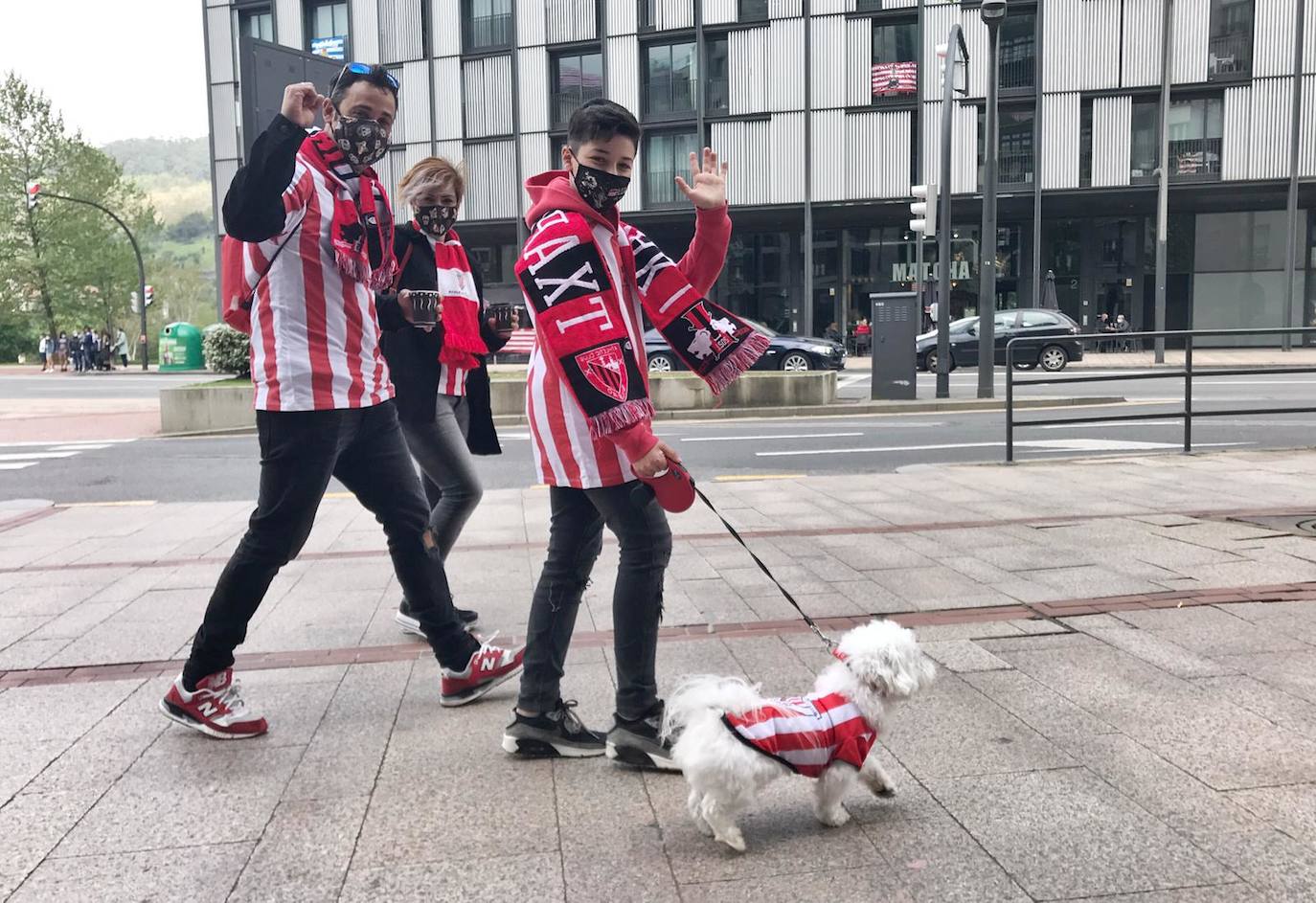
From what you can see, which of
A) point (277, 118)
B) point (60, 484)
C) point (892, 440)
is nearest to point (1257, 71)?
point (892, 440)

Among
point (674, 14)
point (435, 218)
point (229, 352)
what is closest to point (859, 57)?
point (674, 14)

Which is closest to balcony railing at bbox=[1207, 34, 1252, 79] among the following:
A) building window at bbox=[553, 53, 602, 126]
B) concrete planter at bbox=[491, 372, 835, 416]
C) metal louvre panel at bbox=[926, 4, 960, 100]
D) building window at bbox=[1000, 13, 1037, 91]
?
building window at bbox=[1000, 13, 1037, 91]

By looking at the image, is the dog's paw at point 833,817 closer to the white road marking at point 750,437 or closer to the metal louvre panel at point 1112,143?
the white road marking at point 750,437

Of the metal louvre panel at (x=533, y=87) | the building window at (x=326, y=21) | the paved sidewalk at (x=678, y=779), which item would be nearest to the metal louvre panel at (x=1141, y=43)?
the metal louvre panel at (x=533, y=87)

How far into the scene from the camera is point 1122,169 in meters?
32.2

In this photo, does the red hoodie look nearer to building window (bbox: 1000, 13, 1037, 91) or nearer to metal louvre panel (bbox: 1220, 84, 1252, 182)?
Answer: building window (bbox: 1000, 13, 1037, 91)

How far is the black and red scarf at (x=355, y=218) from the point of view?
3279 millimetres

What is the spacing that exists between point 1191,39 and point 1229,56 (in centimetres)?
131

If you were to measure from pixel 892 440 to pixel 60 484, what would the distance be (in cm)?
892

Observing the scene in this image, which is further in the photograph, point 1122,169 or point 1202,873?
point 1122,169

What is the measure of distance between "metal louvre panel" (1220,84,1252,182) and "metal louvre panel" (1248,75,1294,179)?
5.5 inches

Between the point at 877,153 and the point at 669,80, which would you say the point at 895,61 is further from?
the point at 669,80

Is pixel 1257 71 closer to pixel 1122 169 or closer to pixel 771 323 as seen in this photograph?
pixel 1122 169

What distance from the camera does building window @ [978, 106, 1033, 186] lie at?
3319cm
